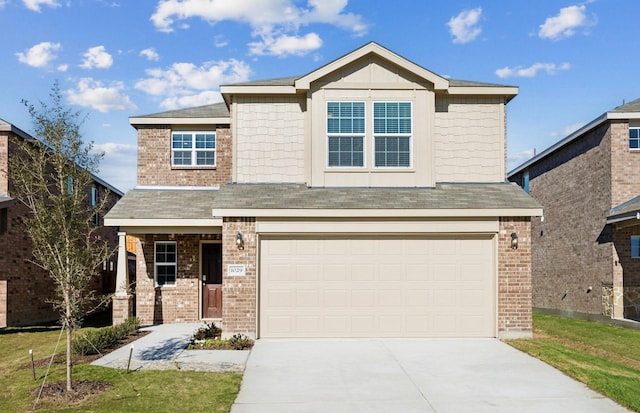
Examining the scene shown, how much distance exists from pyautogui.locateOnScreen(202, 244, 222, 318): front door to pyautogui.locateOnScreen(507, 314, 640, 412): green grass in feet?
27.7

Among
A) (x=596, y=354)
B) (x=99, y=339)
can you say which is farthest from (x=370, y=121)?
(x=99, y=339)

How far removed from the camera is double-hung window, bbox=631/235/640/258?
59.2 ft

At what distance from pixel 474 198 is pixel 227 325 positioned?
680 centimetres

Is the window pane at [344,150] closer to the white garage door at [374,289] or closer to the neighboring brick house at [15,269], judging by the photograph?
the white garage door at [374,289]

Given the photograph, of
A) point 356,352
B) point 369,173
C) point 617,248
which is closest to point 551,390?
point 356,352

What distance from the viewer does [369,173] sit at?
14.5m

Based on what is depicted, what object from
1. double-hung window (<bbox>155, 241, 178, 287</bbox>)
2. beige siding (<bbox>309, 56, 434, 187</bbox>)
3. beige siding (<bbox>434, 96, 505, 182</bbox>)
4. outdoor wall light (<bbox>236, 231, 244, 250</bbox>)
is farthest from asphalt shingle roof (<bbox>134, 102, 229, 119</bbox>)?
beige siding (<bbox>434, 96, 505, 182</bbox>)

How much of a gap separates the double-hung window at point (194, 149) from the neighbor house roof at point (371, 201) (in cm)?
337

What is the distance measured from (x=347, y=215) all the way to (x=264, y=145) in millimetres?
3150

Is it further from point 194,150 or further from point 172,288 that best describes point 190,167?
point 172,288

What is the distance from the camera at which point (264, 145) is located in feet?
48.0

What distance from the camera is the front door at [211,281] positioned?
16703 millimetres

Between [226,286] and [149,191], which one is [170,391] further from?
[149,191]

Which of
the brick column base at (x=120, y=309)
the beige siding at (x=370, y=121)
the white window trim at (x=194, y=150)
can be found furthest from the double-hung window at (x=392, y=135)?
the brick column base at (x=120, y=309)
